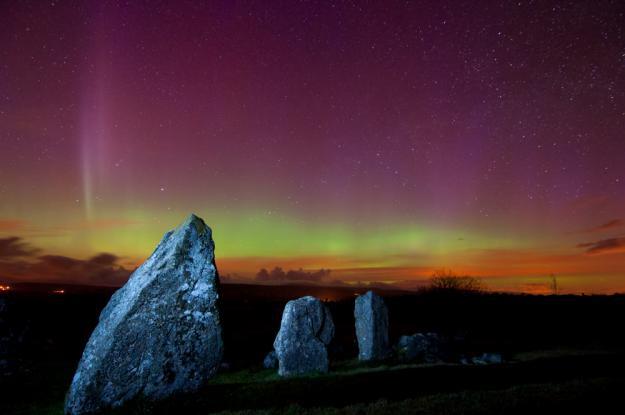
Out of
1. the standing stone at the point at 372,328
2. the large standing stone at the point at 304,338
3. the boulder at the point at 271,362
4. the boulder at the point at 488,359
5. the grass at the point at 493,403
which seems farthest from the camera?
the standing stone at the point at 372,328

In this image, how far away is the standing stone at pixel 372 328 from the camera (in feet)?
80.2

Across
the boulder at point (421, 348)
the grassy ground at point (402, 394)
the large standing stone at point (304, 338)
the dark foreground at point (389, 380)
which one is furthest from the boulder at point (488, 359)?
the large standing stone at point (304, 338)

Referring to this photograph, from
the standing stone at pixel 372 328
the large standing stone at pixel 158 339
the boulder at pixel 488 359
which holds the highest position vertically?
the large standing stone at pixel 158 339

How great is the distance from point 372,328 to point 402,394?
11.5 m

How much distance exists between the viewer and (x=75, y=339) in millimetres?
34531

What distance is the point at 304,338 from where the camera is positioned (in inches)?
822

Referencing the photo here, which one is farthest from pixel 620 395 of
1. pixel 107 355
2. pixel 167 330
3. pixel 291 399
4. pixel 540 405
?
pixel 107 355

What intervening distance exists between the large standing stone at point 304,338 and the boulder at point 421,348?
5145mm

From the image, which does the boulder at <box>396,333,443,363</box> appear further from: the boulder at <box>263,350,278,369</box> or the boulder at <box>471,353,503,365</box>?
the boulder at <box>263,350,278,369</box>

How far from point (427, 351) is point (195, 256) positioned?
643 inches

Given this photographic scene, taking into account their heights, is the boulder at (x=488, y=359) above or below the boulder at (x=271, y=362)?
below

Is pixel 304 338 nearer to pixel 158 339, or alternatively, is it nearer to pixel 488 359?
pixel 158 339

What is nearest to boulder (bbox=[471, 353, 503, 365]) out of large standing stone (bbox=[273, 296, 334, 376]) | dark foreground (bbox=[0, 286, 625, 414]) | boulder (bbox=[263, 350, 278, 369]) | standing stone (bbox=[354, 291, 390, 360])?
dark foreground (bbox=[0, 286, 625, 414])

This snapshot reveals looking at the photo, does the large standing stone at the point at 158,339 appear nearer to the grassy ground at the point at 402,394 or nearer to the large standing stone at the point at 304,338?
the grassy ground at the point at 402,394
